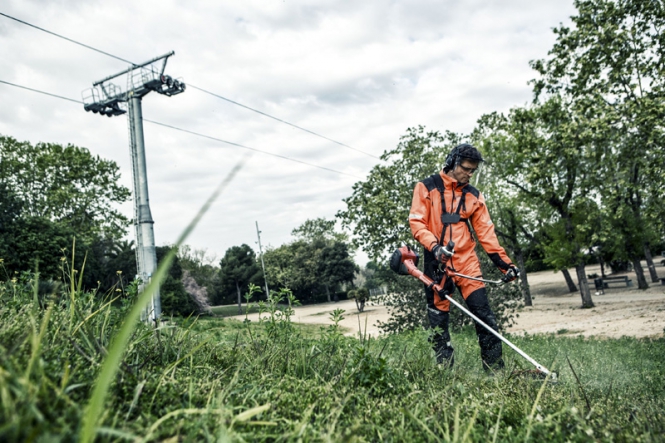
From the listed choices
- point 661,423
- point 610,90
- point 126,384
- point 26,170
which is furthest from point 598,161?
point 26,170

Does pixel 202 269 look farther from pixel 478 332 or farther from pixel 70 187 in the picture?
pixel 478 332

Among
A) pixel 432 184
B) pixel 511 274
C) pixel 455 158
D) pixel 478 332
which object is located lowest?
pixel 478 332

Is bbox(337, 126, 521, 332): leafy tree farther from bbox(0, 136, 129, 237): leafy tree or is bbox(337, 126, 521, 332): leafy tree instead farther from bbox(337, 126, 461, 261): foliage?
bbox(0, 136, 129, 237): leafy tree

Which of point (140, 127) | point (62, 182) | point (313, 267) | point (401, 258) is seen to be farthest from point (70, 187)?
point (401, 258)

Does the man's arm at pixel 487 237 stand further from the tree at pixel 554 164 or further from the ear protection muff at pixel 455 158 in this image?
the tree at pixel 554 164

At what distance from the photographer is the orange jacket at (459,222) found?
471cm

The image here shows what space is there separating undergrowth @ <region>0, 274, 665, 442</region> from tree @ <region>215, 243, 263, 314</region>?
1847 inches

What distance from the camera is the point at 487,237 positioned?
4.91 m

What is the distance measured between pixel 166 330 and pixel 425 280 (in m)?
2.68

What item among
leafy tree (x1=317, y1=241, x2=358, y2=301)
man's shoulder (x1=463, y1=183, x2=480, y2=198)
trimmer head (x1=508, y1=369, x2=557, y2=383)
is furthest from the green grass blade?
leafy tree (x1=317, y1=241, x2=358, y2=301)

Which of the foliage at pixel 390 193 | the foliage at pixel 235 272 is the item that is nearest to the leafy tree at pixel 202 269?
the foliage at pixel 235 272

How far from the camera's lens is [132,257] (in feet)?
108

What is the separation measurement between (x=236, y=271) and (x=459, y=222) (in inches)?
1812

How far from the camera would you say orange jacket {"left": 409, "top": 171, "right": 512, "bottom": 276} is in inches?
186
